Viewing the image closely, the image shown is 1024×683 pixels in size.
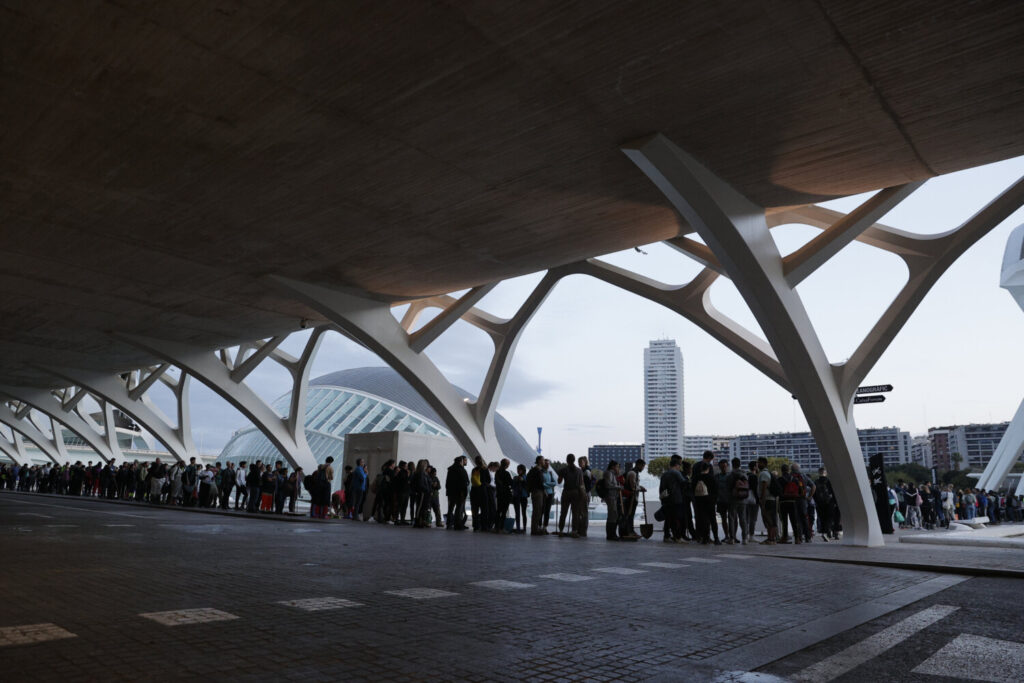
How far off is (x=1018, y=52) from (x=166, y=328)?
25893 millimetres

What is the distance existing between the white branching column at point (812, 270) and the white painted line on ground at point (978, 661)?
854 cm

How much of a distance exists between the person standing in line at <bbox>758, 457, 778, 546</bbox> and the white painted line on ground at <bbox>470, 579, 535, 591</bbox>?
8475 millimetres

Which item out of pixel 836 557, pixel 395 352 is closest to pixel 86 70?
pixel 836 557

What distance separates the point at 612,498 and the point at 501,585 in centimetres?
751

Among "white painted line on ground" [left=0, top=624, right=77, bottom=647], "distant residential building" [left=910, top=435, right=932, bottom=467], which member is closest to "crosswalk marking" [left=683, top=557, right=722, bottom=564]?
"white painted line on ground" [left=0, top=624, right=77, bottom=647]

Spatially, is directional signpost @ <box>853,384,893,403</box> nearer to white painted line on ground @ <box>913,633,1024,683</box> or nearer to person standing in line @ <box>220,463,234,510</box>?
white painted line on ground @ <box>913,633,1024,683</box>

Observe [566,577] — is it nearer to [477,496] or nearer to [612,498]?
[612,498]

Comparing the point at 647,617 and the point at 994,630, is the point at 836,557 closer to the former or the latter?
the point at 994,630

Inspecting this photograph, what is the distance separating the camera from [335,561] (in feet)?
26.9

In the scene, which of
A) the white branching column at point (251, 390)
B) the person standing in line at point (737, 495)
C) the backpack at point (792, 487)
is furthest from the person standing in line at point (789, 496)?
the white branching column at point (251, 390)

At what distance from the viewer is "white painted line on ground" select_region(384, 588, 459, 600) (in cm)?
575

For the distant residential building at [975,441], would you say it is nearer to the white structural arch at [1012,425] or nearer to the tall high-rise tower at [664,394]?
the white structural arch at [1012,425]

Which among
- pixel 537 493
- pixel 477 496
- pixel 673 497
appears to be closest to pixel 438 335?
pixel 477 496

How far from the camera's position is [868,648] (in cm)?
432
